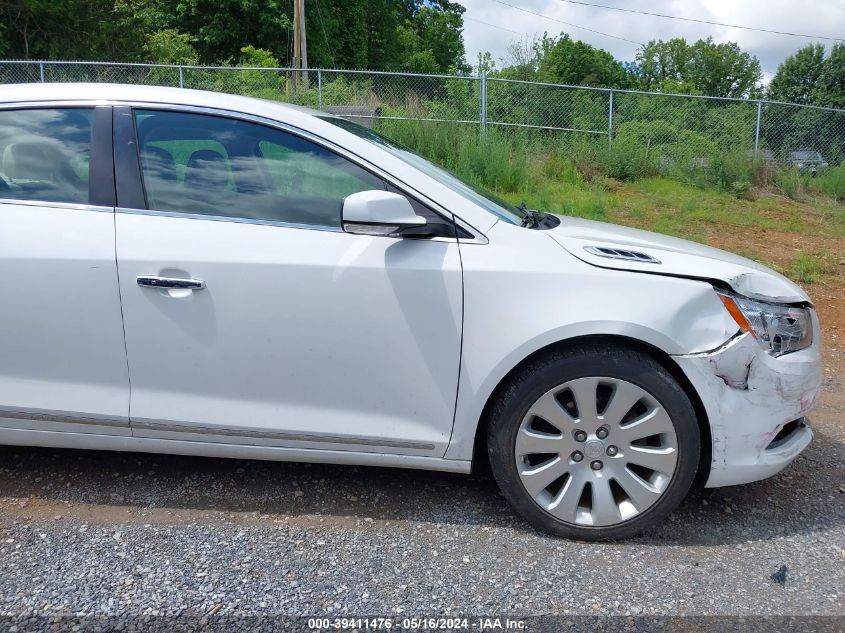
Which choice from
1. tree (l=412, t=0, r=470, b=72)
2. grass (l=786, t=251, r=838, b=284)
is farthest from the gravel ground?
tree (l=412, t=0, r=470, b=72)

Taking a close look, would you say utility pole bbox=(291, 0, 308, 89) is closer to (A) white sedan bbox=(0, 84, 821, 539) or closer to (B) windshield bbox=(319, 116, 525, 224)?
(B) windshield bbox=(319, 116, 525, 224)

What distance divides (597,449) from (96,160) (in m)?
2.31

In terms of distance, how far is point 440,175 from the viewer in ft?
11.1

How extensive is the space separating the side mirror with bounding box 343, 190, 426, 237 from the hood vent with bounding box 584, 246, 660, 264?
27.8 inches

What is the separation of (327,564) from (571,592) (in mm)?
891

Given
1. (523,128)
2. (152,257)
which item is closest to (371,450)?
(152,257)

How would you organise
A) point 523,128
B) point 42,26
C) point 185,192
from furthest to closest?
point 42,26 < point 523,128 < point 185,192

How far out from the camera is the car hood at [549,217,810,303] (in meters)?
2.83

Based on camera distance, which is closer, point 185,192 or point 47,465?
point 185,192

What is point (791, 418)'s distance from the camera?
2.89 meters

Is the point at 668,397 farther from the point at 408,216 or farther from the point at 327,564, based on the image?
the point at 327,564

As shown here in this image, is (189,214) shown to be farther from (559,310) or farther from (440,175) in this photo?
(559,310)

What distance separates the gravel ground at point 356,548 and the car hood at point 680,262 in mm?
1005

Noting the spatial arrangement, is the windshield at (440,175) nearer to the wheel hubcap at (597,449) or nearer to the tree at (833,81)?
the wheel hubcap at (597,449)
